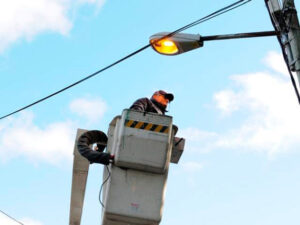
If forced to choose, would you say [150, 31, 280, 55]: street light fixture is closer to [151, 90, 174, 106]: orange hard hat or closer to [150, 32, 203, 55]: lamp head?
[150, 32, 203, 55]: lamp head

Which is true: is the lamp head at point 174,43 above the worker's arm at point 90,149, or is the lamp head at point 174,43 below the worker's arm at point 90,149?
above

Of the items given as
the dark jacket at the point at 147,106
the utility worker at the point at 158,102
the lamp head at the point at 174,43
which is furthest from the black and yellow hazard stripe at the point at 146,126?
the lamp head at the point at 174,43

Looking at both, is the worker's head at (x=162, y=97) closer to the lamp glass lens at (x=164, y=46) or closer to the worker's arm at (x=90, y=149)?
the worker's arm at (x=90, y=149)

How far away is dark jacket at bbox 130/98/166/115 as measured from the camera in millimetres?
5288

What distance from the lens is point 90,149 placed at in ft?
16.5

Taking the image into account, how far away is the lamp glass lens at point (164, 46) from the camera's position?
4.86m

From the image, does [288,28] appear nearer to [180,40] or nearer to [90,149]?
[180,40]

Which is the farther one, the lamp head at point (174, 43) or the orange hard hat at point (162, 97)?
the orange hard hat at point (162, 97)

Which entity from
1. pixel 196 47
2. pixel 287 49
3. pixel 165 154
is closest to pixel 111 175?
pixel 165 154

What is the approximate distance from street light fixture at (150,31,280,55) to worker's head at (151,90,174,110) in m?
0.85

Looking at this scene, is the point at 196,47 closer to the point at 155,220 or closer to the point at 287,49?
the point at 287,49

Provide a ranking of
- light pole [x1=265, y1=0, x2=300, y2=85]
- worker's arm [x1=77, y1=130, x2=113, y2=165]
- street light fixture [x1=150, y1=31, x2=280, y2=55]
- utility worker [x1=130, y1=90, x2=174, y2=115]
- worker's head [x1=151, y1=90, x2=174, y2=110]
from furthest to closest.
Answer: worker's head [x1=151, y1=90, x2=174, y2=110] → utility worker [x1=130, y1=90, x2=174, y2=115] → worker's arm [x1=77, y1=130, x2=113, y2=165] → street light fixture [x1=150, y1=31, x2=280, y2=55] → light pole [x1=265, y1=0, x2=300, y2=85]

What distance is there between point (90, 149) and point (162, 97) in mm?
1113

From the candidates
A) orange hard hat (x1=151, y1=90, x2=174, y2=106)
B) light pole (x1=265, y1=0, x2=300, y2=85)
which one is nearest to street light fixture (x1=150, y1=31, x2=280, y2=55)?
light pole (x1=265, y1=0, x2=300, y2=85)
